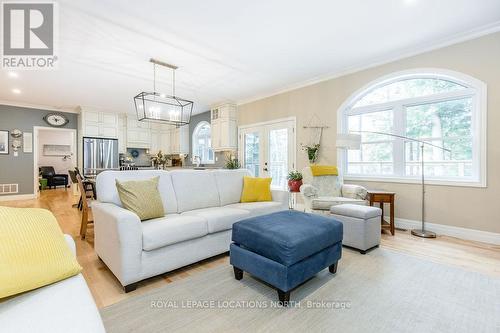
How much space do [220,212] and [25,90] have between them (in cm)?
588

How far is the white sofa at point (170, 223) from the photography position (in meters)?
1.94

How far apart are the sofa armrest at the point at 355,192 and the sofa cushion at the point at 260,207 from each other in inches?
45.9

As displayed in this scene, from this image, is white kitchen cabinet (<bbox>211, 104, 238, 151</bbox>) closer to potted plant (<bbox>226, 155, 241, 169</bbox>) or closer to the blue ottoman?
potted plant (<bbox>226, 155, 241, 169</bbox>)

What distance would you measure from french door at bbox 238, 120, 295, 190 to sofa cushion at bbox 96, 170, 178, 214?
3045 millimetres

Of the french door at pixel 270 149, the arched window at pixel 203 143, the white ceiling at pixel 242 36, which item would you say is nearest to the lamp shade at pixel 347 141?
the white ceiling at pixel 242 36

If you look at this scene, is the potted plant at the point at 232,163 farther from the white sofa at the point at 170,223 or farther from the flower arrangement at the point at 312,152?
the white sofa at the point at 170,223

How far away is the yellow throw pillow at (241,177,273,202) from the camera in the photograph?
3378 mm

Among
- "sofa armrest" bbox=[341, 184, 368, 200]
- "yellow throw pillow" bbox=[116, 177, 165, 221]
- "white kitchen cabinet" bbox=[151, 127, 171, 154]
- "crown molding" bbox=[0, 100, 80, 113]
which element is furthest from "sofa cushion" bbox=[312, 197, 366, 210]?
"crown molding" bbox=[0, 100, 80, 113]

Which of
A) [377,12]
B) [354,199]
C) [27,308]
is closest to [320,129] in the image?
[354,199]

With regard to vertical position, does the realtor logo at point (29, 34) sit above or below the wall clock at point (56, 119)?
above

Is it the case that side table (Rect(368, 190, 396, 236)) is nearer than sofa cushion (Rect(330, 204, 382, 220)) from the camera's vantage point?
No

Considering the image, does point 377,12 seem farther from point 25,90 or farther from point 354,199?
point 25,90

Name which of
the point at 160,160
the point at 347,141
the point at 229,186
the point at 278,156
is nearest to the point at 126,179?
the point at 229,186

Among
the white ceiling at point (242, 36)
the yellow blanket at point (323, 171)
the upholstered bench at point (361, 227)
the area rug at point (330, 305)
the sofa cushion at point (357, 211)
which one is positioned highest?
the white ceiling at point (242, 36)
